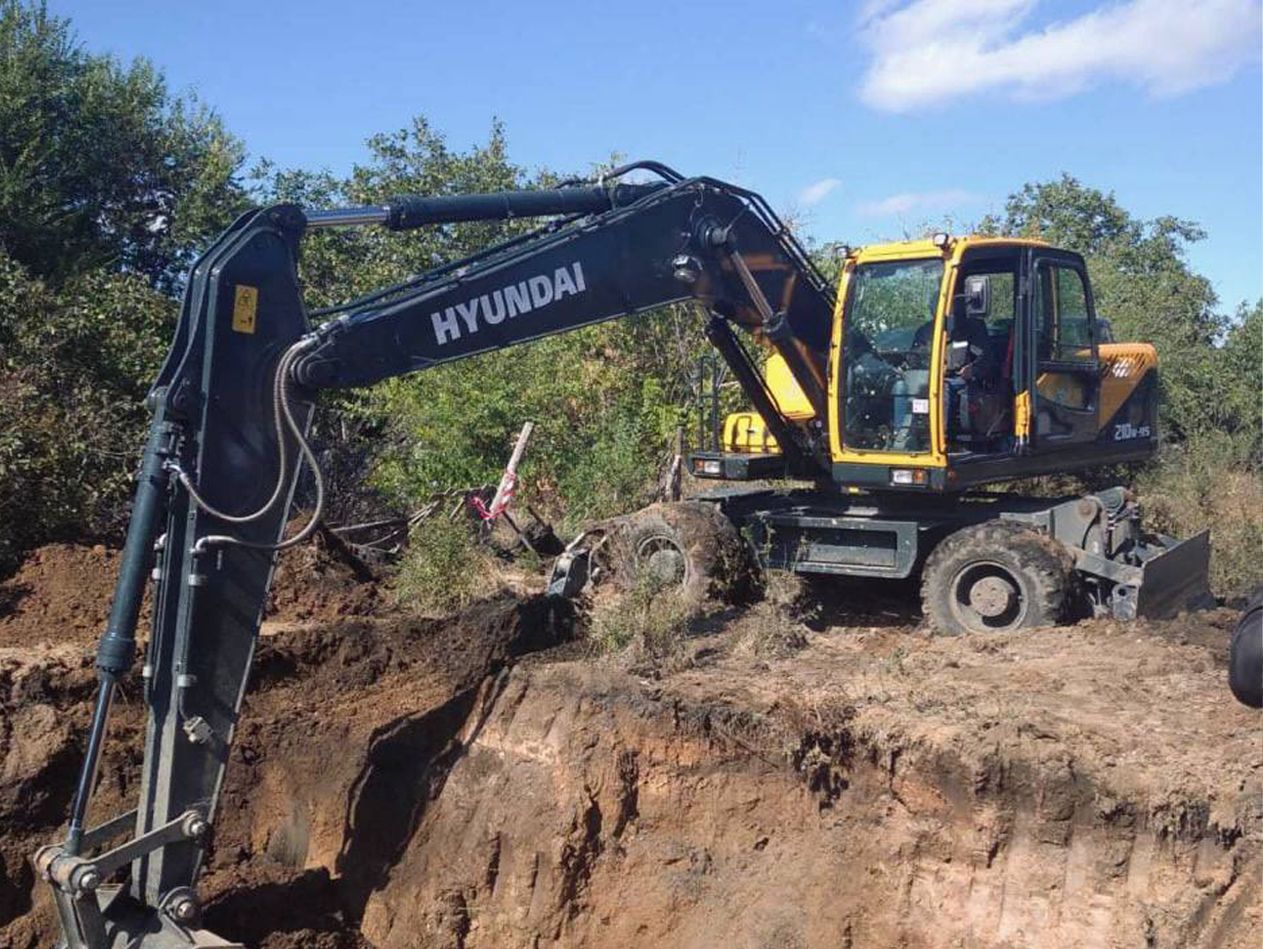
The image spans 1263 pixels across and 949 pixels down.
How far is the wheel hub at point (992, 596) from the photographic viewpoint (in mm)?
7867

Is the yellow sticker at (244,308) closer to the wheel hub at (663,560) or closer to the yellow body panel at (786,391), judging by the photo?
the wheel hub at (663,560)

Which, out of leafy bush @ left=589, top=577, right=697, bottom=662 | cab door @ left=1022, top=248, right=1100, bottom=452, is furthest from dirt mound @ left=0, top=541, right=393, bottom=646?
cab door @ left=1022, top=248, right=1100, bottom=452

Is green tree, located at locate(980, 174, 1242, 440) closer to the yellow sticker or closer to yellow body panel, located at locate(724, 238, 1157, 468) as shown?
yellow body panel, located at locate(724, 238, 1157, 468)

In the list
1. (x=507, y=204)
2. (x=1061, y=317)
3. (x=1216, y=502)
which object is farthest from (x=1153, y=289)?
(x=507, y=204)

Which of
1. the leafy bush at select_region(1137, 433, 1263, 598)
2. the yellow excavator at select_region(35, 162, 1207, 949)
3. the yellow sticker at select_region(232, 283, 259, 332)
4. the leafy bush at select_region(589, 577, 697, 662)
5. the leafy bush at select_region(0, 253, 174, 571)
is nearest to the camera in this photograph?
the yellow excavator at select_region(35, 162, 1207, 949)

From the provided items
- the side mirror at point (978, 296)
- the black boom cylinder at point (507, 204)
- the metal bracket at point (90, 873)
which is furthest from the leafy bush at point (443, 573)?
the side mirror at point (978, 296)

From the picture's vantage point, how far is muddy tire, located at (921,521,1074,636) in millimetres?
7691

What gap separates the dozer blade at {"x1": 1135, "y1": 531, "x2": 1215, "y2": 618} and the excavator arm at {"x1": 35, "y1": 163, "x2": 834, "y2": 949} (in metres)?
4.35

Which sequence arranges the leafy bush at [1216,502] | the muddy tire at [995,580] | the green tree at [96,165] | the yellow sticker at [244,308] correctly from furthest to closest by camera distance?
1. the green tree at [96,165]
2. the leafy bush at [1216,502]
3. the muddy tire at [995,580]
4. the yellow sticker at [244,308]

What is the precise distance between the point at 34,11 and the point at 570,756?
1573 centimetres

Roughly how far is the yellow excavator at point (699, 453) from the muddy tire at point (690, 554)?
3 cm

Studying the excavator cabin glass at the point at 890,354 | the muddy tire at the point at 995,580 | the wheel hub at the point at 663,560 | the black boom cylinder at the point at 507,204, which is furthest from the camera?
the wheel hub at the point at 663,560

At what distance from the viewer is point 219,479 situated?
16.8 feet

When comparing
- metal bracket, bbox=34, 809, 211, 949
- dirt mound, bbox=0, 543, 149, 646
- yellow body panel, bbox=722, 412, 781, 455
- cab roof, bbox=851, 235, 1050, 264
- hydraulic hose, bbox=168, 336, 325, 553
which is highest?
cab roof, bbox=851, 235, 1050, 264
